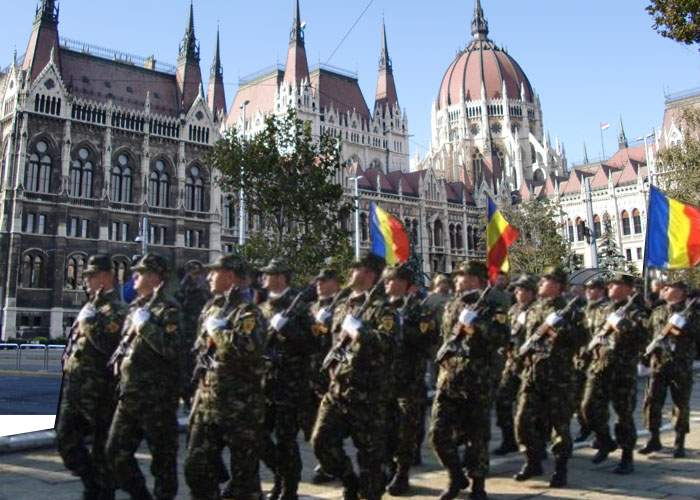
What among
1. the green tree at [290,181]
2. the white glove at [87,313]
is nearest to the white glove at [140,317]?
the white glove at [87,313]

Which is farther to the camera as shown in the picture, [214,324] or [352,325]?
[352,325]

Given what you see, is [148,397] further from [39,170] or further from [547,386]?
[39,170]

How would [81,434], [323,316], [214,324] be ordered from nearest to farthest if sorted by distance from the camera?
[214,324], [81,434], [323,316]

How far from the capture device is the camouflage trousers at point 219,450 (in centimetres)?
480

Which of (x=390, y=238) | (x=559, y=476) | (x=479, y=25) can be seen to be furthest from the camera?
(x=479, y=25)

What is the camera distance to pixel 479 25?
109m

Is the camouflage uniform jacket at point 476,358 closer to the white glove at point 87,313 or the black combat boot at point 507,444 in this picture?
the black combat boot at point 507,444

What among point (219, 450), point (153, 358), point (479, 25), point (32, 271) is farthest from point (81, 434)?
point (479, 25)

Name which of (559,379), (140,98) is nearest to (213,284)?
(559,379)

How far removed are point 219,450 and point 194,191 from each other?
44.9 meters

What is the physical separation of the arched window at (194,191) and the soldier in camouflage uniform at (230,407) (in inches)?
1735

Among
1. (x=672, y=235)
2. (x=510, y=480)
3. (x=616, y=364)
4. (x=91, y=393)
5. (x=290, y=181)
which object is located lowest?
(x=510, y=480)

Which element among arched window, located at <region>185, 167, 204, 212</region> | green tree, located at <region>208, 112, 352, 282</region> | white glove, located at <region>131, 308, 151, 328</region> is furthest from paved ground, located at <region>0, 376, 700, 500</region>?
arched window, located at <region>185, 167, 204, 212</region>

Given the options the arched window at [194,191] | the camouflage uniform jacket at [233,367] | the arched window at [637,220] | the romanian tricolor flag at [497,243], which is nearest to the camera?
the camouflage uniform jacket at [233,367]
